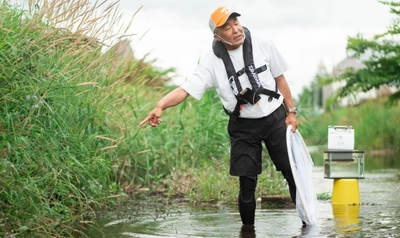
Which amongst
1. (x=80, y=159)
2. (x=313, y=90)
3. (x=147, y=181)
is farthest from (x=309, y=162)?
(x=313, y=90)

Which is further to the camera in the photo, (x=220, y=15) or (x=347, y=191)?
(x=347, y=191)

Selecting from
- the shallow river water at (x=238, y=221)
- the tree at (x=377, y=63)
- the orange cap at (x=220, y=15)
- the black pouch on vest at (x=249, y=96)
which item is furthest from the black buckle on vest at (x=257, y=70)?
the tree at (x=377, y=63)

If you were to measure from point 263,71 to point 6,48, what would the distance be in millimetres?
2316

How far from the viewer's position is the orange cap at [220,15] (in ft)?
25.9

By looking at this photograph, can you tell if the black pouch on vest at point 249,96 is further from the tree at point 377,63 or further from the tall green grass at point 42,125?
the tree at point 377,63

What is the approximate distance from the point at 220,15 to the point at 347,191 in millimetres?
3393

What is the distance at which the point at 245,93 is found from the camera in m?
7.89

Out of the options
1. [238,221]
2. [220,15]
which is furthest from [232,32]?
[238,221]

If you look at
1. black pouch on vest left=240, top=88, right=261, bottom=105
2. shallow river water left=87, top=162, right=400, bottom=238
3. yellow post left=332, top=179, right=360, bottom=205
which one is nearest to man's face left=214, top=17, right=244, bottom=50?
black pouch on vest left=240, top=88, right=261, bottom=105

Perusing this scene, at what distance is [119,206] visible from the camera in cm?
1055

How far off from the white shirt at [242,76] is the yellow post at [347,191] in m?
2.50

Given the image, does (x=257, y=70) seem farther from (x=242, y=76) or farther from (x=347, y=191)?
(x=347, y=191)

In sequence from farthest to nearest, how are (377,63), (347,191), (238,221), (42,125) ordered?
(377,63) < (347,191) < (238,221) < (42,125)

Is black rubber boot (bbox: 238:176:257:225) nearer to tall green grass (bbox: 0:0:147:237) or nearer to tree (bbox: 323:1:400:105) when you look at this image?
tall green grass (bbox: 0:0:147:237)
